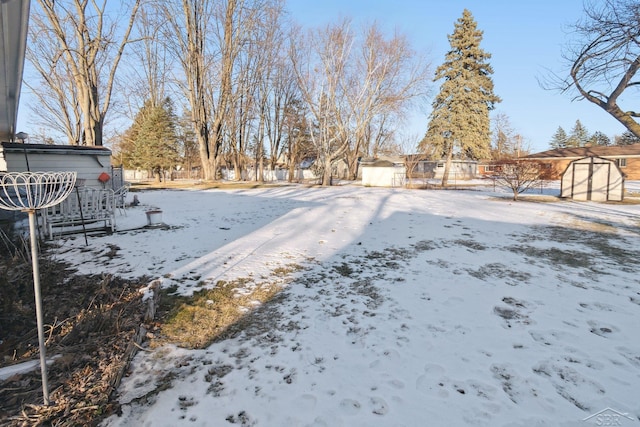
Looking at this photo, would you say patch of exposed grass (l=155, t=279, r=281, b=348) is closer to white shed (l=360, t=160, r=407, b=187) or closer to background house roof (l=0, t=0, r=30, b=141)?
background house roof (l=0, t=0, r=30, b=141)

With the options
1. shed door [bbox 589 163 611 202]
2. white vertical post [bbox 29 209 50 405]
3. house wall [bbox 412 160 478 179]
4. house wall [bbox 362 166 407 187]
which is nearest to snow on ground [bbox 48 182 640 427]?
white vertical post [bbox 29 209 50 405]

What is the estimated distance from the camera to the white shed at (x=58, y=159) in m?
8.27

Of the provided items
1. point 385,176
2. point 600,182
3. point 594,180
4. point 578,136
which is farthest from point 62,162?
point 578,136

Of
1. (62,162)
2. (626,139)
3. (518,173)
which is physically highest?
(626,139)

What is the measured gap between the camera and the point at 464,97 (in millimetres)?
23469

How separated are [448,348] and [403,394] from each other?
76 cm

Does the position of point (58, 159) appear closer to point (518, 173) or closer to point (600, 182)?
point (518, 173)

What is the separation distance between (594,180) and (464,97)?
481 inches

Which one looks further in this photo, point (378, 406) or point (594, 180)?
point (594, 180)

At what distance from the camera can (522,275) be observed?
14.3 feet

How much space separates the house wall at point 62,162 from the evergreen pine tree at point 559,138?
75.3 meters

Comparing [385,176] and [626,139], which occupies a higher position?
[626,139]

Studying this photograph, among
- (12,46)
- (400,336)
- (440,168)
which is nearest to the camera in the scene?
(400,336)

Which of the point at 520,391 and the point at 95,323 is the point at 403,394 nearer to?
the point at 520,391
